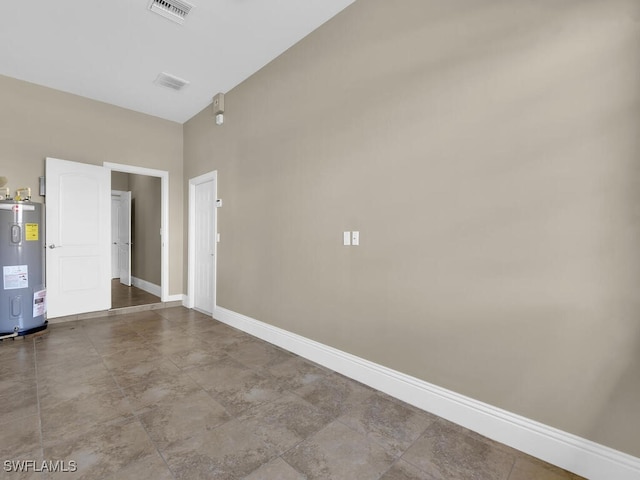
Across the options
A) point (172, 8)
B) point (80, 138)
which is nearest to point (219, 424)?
point (172, 8)

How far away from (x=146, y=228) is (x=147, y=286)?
1.20 metres

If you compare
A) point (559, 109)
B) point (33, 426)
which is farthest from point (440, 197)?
point (33, 426)

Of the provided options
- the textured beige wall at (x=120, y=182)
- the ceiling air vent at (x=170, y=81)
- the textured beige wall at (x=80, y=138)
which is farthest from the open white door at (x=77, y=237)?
the textured beige wall at (x=120, y=182)

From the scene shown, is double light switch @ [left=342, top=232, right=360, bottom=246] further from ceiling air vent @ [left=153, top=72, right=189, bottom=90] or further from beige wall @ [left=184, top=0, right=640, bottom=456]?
ceiling air vent @ [left=153, top=72, right=189, bottom=90]

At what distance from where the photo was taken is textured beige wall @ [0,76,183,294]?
150 inches

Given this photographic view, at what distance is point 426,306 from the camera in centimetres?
213

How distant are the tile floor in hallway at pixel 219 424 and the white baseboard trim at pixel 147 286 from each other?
2562mm

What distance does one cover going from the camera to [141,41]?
3119 mm

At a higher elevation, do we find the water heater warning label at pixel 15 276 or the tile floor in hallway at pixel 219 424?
the water heater warning label at pixel 15 276

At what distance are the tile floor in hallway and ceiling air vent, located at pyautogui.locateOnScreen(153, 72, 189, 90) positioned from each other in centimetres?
334

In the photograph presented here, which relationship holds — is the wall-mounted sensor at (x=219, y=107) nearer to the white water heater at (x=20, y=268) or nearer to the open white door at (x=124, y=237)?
the white water heater at (x=20, y=268)

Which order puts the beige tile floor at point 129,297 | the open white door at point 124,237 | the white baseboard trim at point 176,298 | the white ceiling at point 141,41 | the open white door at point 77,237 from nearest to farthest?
the white ceiling at point 141,41, the open white door at point 77,237, the beige tile floor at point 129,297, the white baseboard trim at point 176,298, the open white door at point 124,237

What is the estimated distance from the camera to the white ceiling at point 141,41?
267 centimetres

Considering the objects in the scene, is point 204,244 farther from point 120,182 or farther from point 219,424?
A: point 120,182
